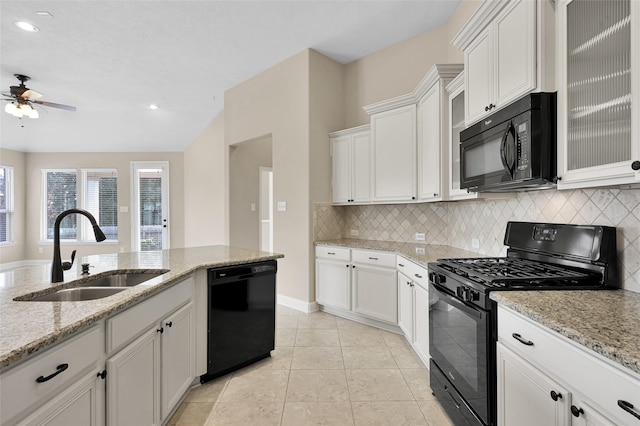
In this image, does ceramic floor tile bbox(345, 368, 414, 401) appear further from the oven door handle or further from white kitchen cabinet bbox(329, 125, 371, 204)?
white kitchen cabinet bbox(329, 125, 371, 204)

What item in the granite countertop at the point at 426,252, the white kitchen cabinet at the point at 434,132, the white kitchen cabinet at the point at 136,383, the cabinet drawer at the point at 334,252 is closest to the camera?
the white kitchen cabinet at the point at 136,383

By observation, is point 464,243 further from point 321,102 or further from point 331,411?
point 321,102

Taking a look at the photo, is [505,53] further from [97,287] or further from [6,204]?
→ [6,204]

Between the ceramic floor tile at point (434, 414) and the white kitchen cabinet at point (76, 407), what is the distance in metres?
1.75

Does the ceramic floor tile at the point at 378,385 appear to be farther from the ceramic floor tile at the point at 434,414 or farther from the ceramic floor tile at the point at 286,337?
the ceramic floor tile at the point at 286,337

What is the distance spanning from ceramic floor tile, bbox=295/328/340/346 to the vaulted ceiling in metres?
3.36

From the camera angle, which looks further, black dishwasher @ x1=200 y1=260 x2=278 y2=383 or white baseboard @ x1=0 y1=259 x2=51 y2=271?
white baseboard @ x1=0 y1=259 x2=51 y2=271

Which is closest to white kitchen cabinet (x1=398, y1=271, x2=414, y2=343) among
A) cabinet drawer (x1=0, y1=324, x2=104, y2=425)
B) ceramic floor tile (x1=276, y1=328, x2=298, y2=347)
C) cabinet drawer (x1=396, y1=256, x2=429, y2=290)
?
cabinet drawer (x1=396, y1=256, x2=429, y2=290)

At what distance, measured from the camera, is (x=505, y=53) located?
1.85 m

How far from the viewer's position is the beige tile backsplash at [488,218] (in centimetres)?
152

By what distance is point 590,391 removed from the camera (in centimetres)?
96

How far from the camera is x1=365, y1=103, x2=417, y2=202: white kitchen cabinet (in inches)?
133

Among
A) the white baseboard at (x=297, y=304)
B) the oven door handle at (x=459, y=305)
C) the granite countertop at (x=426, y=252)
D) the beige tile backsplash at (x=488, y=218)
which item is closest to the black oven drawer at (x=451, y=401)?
the oven door handle at (x=459, y=305)

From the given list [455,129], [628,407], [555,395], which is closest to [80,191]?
[455,129]
